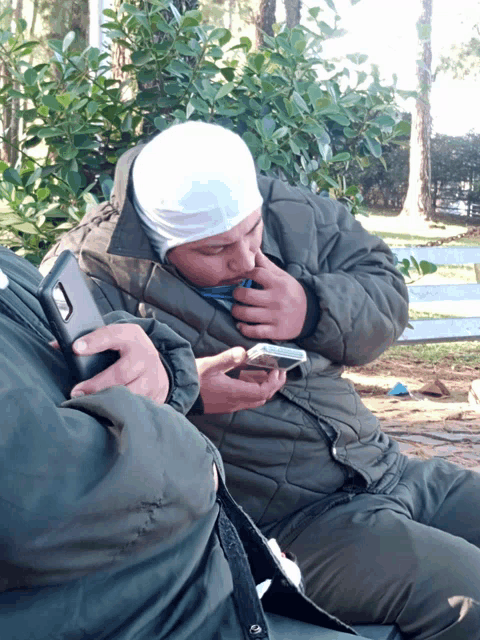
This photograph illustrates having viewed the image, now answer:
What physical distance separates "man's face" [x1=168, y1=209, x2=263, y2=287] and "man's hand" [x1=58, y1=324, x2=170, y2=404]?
0.83 metres

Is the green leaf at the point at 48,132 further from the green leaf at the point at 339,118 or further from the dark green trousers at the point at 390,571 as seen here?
the dark green trousers at the point at 390,571

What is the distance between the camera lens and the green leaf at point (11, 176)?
375 centimetres

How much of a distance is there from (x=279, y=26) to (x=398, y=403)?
3.53 meters

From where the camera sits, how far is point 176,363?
72.4 inches

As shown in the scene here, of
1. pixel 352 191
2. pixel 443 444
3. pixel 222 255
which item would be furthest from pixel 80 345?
pixel 443 444

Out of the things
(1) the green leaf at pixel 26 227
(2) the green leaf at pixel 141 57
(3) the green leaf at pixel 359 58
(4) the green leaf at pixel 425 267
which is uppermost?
(3) the green leaf at pixel 359 58

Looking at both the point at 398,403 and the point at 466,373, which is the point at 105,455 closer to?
the point at 398,403

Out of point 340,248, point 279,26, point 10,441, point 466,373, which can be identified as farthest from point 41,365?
point 466,373

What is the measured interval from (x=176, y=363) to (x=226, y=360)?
2.28 feet

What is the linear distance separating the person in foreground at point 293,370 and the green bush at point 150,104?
0.94 m

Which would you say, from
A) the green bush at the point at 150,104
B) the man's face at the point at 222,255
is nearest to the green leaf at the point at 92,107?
the green bush at the point at 150,104

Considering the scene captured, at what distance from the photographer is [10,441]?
3.68 ft

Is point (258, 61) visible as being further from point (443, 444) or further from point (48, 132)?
point (443, 444)

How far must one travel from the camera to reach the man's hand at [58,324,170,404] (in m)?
1.53
